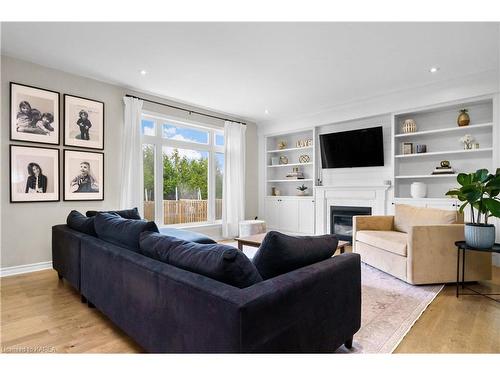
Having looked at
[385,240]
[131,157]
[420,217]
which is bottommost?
[385,240]

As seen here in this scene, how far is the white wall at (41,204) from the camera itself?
334cm

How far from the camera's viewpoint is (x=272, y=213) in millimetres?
6492

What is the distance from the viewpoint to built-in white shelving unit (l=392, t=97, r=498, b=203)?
4047 mm

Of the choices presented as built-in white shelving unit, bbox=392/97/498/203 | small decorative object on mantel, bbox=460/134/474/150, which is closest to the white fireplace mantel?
built-in white shelving unit, bbox=392/97/498/203

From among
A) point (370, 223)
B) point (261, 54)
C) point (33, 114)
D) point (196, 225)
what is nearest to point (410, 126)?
point (370, 223)

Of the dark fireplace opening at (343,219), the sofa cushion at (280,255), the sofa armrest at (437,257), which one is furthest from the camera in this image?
the dark fireplace opening at (343,219)

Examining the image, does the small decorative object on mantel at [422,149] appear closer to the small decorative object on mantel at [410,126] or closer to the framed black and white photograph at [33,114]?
the small decorative object on mantel at [410,126]

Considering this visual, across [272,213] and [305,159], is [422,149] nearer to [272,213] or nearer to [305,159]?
[305,159]

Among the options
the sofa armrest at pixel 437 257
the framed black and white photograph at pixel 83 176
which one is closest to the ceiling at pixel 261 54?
the framed black and white photograph at pixel 83 176

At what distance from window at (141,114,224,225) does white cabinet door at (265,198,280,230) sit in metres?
1.21

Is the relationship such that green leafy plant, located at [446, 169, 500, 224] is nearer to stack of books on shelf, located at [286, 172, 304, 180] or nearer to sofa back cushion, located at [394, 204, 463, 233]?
sofa back cushion, located at [394, 204, 463, 233]

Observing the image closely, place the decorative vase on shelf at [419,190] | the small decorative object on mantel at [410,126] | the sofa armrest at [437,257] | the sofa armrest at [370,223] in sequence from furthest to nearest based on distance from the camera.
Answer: the small decorative object on mantel at [410,126], the decorative vase on shelf at [419,190], the sofa armrest at [370,223], the sofa armrest at [437,257]

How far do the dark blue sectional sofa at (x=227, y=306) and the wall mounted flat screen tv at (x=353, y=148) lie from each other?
366 cm

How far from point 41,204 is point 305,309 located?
373 cm
